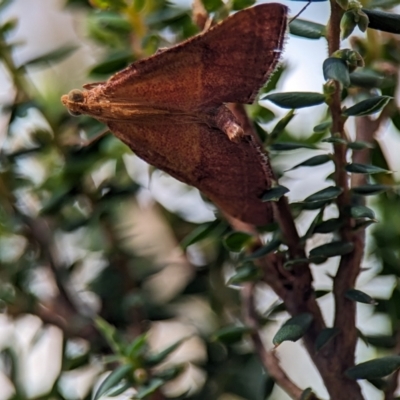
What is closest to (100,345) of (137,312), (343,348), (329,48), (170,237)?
(137,312)

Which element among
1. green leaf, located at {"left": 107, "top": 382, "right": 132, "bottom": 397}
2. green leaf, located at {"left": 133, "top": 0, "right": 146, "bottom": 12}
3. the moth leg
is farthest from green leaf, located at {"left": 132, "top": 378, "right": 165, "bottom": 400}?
green leaf, located at {"left": 133, "top": 0, "right": 146, "bottom": 12}

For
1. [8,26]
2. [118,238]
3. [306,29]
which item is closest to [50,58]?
[8,26]

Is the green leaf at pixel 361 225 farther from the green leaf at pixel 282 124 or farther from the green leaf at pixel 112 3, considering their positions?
the green leaf at pixel 112 3

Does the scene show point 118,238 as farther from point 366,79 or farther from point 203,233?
point 366,79

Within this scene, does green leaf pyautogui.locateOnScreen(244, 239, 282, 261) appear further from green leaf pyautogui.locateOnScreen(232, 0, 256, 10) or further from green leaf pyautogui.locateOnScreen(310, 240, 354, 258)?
green leaf pyautogui.locateOnScreen(232, 0, 256, 10)

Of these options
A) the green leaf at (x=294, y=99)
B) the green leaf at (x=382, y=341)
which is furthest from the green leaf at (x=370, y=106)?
the green leaf at (x=382, y=341)
